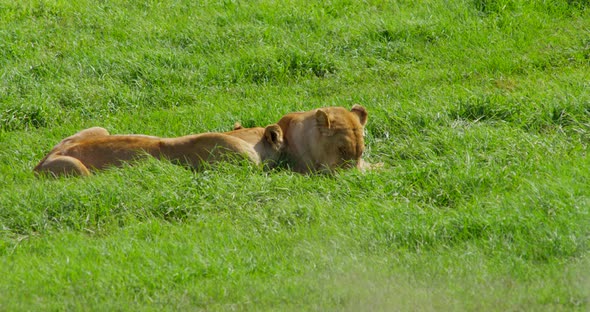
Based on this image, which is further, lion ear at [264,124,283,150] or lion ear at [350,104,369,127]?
lion ear at [350,104,369,127]

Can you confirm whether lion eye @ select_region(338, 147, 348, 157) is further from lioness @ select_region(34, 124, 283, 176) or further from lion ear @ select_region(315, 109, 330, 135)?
lioness @ select_region(34, 124, 283, 176)

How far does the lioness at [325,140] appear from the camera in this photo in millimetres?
9984

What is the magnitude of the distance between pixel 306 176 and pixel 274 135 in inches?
28.4

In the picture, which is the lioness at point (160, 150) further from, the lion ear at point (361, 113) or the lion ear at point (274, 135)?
the lion ear at point (361, 113)

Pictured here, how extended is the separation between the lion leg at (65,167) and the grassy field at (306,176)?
0.19 metres

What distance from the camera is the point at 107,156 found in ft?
33.0

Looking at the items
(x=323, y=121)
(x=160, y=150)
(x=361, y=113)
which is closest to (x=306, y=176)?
(x=323, y=121)

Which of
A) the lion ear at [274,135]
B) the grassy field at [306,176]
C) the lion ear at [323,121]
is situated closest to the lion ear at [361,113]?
the grassy field at [306,176]

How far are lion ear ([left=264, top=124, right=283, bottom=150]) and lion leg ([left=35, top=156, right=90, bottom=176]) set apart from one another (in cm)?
173

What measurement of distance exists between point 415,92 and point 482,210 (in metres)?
4.14

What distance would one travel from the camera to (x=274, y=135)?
33.5 ft

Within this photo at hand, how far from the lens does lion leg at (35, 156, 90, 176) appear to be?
32.4 feet

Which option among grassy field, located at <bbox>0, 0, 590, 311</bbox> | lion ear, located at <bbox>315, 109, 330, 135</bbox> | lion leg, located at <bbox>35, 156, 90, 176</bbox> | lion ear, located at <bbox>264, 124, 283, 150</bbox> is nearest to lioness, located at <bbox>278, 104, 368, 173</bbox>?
lion ear, located at <bbox>315, 109, 330, 135</bbox>

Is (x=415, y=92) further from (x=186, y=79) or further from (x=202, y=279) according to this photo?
(x=202, y=279)
